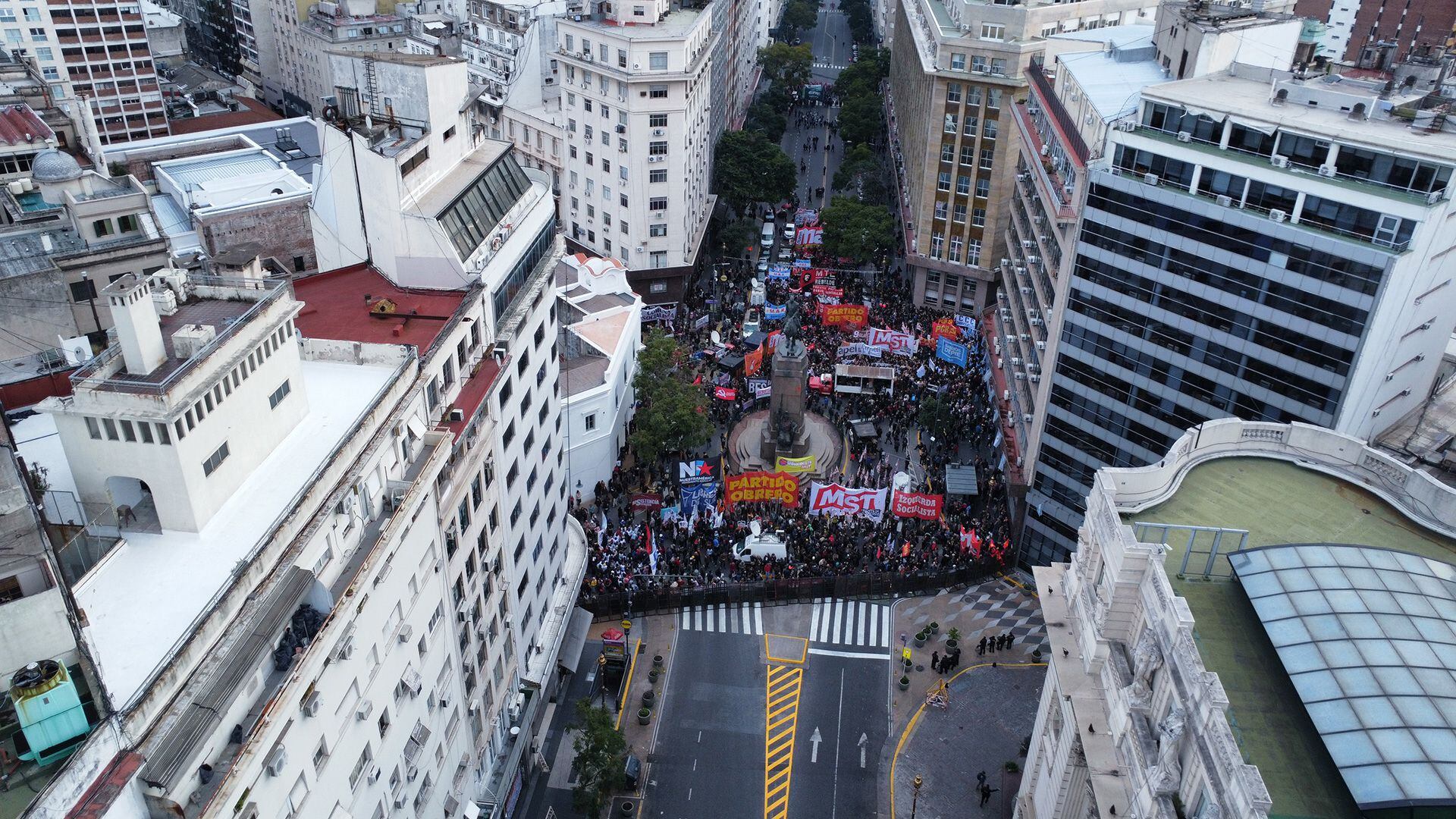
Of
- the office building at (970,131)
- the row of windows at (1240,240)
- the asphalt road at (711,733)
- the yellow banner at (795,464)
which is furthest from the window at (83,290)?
the office building at (970,131)

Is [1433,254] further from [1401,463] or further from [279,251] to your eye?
[279,251]

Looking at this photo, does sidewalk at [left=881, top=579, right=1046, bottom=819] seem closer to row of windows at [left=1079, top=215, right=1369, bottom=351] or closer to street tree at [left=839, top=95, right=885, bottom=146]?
row of windows at [left=1079, top=215, right=1369, bottom=351]

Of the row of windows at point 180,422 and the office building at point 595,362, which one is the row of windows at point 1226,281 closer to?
the office building at point 595,362

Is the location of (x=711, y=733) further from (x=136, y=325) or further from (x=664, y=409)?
(x=136, y=325)

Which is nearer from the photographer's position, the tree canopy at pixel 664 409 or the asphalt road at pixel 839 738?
the asphalt road at pixel 839 738

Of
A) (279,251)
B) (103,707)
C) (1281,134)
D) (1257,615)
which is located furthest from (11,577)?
(1281,134)

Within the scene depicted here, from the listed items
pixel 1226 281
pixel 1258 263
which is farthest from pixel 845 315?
pixel 1258 263
